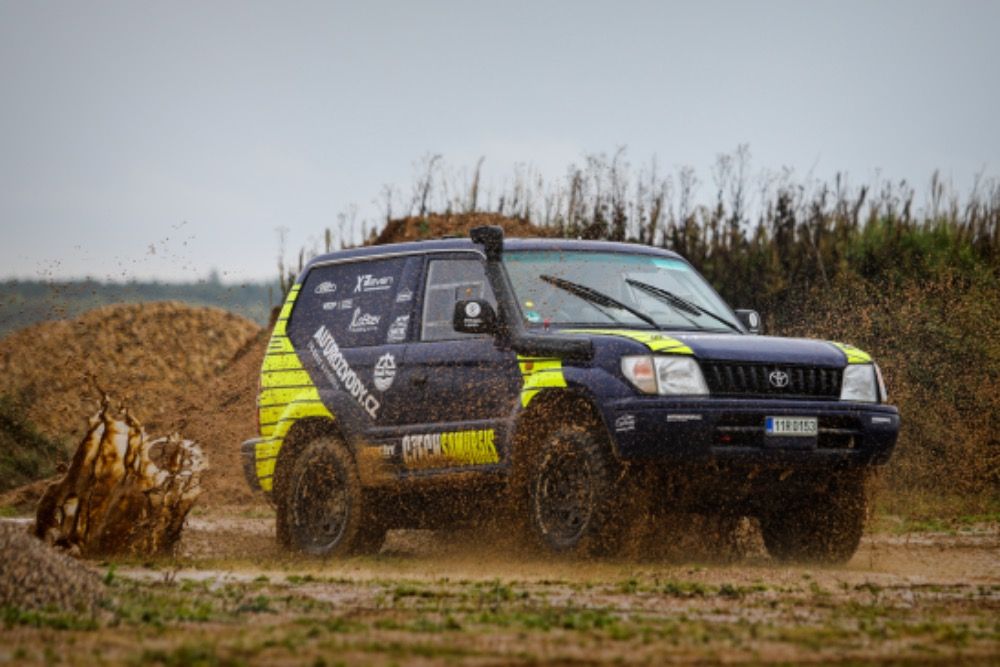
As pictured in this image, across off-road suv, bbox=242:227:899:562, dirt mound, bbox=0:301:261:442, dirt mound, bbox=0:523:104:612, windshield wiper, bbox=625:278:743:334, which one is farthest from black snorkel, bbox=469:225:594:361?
dirt mound, bbox=0:301:261:442

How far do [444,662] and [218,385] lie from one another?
838 inches

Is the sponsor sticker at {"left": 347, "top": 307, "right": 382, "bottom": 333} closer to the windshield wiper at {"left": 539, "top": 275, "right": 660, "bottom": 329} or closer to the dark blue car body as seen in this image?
the dark blue car body

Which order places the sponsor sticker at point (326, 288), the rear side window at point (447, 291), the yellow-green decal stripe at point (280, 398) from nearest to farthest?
the rear side window at point (447, 291)
the yellow-green decal stripe at point (280, 398)
the sponsor sticker at point (326, 288)

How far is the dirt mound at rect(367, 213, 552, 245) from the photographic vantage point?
25.6 meters

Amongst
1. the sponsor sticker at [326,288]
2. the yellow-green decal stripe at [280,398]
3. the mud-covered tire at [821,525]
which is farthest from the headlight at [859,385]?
the sponsor sticker at [326,288]

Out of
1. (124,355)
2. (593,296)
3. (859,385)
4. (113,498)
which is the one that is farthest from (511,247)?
(124,355)

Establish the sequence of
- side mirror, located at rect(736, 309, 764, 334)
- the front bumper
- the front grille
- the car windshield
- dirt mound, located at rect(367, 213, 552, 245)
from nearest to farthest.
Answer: the front bumper, the front grille, the car windshield, side mirror, located at rect(736, 309, 764, 334), dirt mound, located at rect(367, 213, 552, 245)

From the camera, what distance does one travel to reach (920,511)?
1653 cm

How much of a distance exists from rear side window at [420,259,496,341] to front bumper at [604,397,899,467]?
172 centimetres

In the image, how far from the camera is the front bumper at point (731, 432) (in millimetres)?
10188

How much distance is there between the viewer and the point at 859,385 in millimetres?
11047

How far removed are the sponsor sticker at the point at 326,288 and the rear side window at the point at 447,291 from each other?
44.9 inches

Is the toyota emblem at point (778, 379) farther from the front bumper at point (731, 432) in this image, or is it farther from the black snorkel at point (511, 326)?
the black snorkel at point (511, 326)

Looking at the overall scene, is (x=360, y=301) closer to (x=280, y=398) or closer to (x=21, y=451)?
(x=280, y=398)
